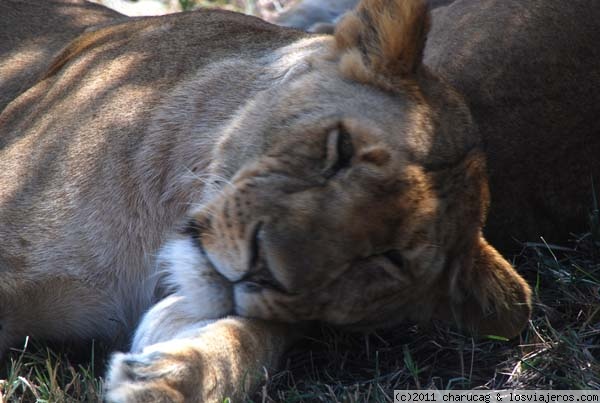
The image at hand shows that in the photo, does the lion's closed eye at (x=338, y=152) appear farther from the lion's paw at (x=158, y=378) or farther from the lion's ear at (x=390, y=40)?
the lion's paw at (x=158, y=378)

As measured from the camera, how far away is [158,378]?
2482 millimetres

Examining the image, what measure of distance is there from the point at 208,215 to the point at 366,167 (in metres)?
0.43

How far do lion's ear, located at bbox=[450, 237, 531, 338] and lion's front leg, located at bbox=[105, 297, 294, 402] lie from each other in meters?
0.53

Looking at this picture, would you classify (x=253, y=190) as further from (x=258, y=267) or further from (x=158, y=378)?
(x=158, y=378)

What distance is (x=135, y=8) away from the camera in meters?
5.91

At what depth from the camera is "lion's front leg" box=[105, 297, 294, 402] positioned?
2.46 metres

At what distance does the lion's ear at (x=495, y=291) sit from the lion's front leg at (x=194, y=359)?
0.53 metres

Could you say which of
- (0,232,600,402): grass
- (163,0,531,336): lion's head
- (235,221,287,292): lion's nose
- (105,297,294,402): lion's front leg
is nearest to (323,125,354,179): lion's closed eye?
(163,0,531,336): lion's head

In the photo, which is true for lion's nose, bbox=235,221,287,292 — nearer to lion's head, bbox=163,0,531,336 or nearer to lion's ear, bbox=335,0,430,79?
lion's head, bbox=163,0,531,336

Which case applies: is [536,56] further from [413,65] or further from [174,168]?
[174,168]

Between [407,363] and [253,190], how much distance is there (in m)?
0.67

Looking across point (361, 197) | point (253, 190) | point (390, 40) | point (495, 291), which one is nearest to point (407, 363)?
point (495, 291)

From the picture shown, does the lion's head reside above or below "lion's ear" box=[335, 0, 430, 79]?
below

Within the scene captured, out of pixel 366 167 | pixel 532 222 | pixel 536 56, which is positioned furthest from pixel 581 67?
pixel 366 167
